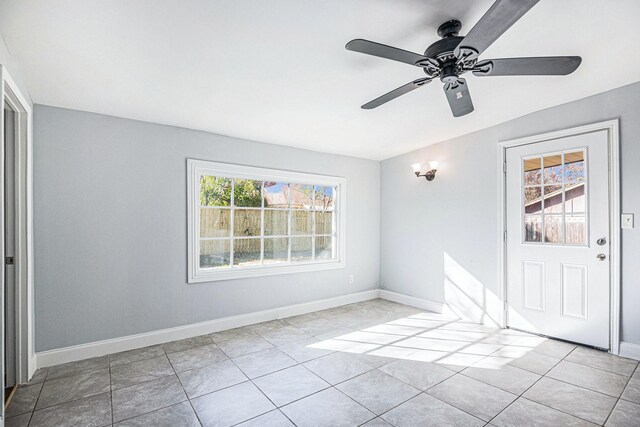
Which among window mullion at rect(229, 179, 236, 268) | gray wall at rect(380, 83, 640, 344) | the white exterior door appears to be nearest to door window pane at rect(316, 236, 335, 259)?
gray wall at rect(380, 83, 640, 344)

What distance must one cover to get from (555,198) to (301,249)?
2.97m

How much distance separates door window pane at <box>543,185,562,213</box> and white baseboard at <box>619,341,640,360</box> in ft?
4.31

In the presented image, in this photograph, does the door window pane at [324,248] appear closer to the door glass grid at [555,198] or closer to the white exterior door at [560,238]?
the white exterior door at [560,238]

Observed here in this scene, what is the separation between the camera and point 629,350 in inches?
117

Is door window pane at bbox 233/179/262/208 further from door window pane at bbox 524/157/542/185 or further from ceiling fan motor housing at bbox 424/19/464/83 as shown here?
door window pane at bbox 524/157/542/185

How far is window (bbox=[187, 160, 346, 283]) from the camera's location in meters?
3.61

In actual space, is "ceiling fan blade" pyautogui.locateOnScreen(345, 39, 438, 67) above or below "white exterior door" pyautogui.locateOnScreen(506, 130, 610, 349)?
above

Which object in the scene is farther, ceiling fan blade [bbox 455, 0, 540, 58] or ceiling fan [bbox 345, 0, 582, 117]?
ceiling fan [bbox 345, 0, 582, 117]

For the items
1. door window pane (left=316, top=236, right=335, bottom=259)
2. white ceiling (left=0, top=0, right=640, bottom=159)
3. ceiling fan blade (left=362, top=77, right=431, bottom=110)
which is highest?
white ceiling (left=0, top=0, right=640, bottom=159)

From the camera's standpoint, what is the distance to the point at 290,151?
4242 mm

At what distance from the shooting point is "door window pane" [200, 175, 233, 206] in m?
3.64

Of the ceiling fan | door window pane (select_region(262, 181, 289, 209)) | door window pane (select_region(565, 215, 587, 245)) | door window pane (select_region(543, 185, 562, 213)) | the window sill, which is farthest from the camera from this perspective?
door window pane (select_region(262, 181, 289, 209))

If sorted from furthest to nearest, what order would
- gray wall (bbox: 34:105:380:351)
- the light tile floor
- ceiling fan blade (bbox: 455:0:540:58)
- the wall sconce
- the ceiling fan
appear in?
1. the wall sconce
2. gray wall (bbox: 34:105:380:351)
3. the light tile floor
4. the ceiling fan
5. ceiling fan blade (bbox: 455:0:540:58)

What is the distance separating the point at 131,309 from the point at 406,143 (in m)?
3.71
